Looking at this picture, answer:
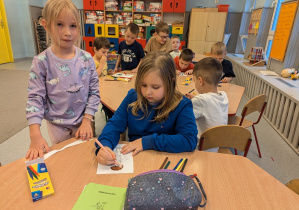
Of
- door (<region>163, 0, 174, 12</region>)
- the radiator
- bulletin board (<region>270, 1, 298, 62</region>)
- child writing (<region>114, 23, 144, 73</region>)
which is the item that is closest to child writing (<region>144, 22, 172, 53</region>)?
child writing (<region>114, 23, 144, 73</region>)

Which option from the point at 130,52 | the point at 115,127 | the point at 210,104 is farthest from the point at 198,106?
the point at 130,52

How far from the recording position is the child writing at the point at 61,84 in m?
0.98

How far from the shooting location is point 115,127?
106cm

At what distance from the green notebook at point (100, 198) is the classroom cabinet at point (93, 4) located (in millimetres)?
6285

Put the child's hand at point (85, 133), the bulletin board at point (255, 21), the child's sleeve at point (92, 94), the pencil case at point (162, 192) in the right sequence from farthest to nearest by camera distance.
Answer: the bulletin board at point (255, 21), the child's sleeve at point (92, 94), the child's hand at point (85, 133), the pencil case at point (162, 192)

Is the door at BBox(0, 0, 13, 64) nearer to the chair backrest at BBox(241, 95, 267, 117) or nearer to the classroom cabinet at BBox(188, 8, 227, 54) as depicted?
the classroom cabinet at BBox(188, 8, 227, 54)

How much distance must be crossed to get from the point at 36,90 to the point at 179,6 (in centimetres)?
554

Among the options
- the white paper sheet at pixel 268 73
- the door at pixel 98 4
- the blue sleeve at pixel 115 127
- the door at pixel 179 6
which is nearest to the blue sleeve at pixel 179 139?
the blue sleeve at pixel 115 127

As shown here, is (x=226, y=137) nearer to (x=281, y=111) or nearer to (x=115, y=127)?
(x=115, y=127)

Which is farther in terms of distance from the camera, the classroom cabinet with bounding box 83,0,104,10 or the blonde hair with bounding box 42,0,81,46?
the classroom cabinet with bounding box 83,0,104,10

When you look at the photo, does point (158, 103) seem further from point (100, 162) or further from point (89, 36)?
point (89, 36)

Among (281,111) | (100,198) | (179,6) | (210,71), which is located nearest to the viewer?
(100,198)

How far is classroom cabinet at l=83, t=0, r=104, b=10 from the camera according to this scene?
19.7 feet

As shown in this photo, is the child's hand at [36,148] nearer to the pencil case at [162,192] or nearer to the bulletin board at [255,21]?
the pencil case at [162,192]
